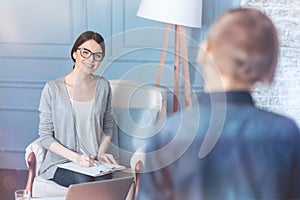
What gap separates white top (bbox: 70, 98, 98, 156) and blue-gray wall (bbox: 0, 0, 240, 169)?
0.47 metres

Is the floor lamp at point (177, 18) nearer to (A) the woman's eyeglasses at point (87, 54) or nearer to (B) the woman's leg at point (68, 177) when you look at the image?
(A) the woman's eyeglasses at point (87, 54)

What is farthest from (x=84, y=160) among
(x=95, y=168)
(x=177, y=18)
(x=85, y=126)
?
(x=177, y=18)

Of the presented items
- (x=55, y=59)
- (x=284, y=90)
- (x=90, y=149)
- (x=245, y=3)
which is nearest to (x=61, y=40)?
(x=55, y=59)

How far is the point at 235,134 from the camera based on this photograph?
718mm

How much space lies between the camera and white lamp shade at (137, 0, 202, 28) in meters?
2.09

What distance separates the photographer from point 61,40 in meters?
2.67

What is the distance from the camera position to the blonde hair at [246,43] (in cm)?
69

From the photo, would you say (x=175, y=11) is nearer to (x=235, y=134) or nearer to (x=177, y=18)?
(x=177, y=18)

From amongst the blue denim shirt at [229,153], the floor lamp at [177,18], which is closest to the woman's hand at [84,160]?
the floor lamp at [177,18]

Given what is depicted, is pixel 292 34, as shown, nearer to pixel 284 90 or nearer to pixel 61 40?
pixel 284 90

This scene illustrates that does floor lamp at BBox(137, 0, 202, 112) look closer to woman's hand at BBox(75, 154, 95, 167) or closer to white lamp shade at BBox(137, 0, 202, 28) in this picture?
white lamp shade at BBox(137, 0, 202, 28)

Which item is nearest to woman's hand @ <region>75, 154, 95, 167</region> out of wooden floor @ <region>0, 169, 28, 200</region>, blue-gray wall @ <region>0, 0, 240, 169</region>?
blue-gray wall @ <region>0, 0, 240, 169</region>

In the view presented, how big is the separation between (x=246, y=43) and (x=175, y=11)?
1.44m

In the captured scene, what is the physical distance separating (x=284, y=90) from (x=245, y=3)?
472 millimetres
